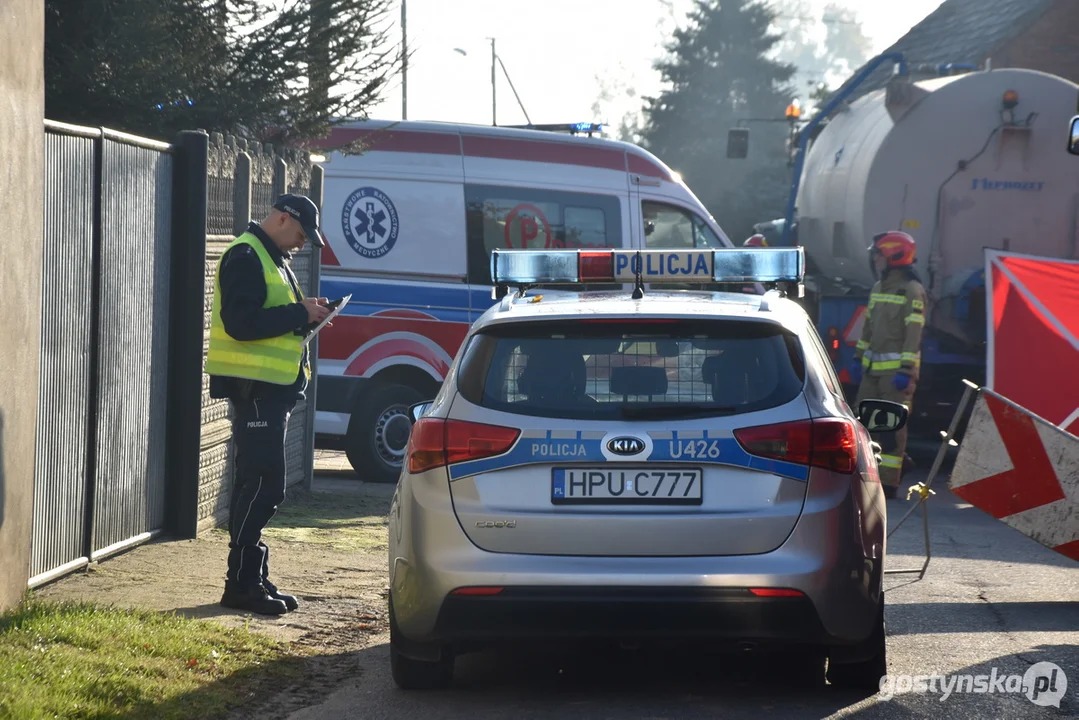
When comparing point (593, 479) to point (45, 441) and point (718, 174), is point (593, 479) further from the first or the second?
point (718, 174)

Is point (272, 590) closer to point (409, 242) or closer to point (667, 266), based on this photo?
point (667, 266)

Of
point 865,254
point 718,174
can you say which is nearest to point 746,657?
point 865,254

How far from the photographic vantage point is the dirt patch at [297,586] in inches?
265

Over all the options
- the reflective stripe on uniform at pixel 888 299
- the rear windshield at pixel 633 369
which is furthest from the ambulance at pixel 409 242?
the rear windshield at pixel 633 369

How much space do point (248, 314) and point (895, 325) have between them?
→ 7327 mm

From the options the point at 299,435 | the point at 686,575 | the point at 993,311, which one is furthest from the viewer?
the point at 993,311

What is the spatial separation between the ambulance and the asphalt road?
571cm

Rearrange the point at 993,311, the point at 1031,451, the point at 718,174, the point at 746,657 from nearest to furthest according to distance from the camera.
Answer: the point at 746,657 < the point at 1031,451 < the point at 993,311 < the point at 718,174

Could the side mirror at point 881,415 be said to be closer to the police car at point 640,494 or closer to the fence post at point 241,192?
the police car at point 640,494

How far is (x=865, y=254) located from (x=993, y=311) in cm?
304

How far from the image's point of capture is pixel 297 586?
317 inches

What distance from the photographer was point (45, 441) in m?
7.05

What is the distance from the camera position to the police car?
5320mm

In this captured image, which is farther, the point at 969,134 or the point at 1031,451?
the point at 969,134
